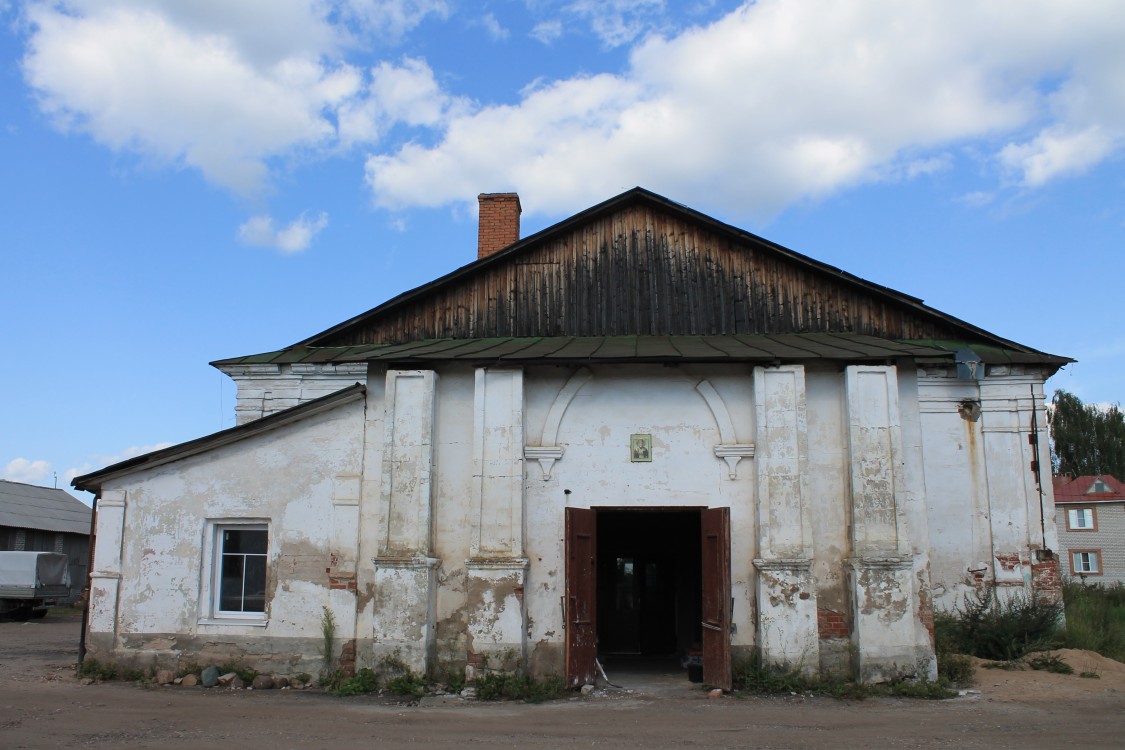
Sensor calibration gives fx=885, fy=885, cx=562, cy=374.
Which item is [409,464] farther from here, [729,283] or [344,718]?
[729,283]

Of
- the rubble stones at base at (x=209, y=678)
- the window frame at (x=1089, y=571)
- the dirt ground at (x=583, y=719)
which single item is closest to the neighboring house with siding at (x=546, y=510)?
the rubble stones at base at (x=209, y=678)

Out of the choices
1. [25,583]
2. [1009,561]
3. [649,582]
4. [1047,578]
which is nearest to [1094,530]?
[1047,578]

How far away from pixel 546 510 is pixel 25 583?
799 inches

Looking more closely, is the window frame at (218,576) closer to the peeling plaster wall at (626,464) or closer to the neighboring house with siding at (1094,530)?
the peeling plaster wall at (626,464)

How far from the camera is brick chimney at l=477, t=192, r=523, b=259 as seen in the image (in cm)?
1755

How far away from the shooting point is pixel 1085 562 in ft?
127

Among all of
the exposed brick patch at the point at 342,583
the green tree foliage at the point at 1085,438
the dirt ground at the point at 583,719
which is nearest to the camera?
the dirt ground at the point at 583,719

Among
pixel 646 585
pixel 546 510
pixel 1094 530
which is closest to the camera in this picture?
pixel 546 510

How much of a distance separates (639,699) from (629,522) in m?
5.51

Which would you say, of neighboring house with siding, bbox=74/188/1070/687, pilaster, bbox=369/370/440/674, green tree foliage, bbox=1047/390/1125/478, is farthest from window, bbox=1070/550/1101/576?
pilaster, bbox=369/370/440/674

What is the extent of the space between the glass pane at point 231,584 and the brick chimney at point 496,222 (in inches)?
309

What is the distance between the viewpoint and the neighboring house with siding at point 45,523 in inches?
1251

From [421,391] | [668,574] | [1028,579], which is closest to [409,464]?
[421,391]

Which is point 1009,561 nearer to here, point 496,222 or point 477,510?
point 477,510
